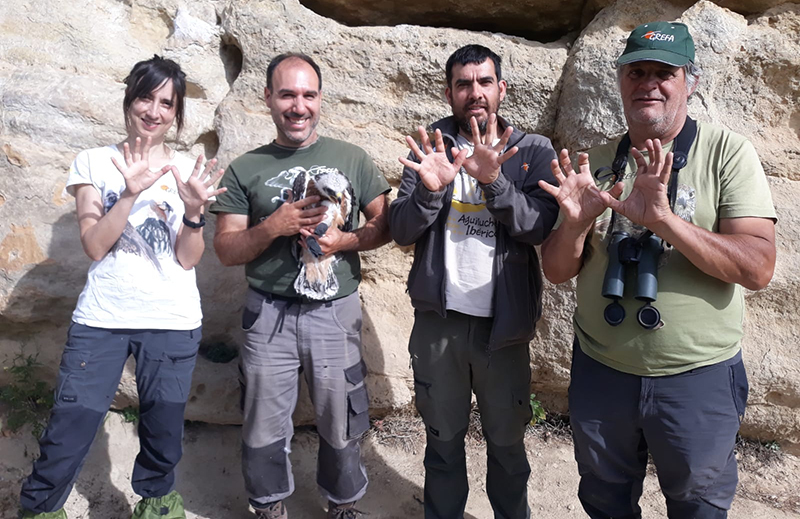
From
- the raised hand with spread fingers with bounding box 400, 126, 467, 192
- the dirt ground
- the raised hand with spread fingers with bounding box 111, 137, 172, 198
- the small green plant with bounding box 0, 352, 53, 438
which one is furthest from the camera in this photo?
the small green plant with bounding box 0, 352, 53, 438

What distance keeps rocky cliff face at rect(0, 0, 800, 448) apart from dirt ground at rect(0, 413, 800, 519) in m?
0.19

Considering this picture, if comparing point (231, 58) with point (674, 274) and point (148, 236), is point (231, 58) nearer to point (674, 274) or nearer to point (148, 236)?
point (148, 236)

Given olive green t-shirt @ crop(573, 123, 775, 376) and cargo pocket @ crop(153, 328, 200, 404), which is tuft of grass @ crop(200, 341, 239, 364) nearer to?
cargo pocket @ crop(153, 328, 200, 404)

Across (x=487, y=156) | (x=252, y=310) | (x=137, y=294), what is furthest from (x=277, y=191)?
(x=487, y=156)

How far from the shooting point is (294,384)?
2898 millimetres

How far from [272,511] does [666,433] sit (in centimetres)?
187

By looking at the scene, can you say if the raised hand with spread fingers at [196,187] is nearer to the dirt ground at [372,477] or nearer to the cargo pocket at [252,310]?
the cargo pocket at [252,310]

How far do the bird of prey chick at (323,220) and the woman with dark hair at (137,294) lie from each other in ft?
1.38

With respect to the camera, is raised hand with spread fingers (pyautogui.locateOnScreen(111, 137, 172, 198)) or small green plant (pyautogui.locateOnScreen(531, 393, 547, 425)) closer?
raised hand with spread fingers (pyautogui.locateOnScreen(111, 137, 172, 198))

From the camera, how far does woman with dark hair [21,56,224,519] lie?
2.60 m

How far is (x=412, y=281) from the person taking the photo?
268 cm

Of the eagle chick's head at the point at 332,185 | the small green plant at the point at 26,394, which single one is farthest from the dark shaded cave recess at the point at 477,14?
the small green plant at the point at 26,394

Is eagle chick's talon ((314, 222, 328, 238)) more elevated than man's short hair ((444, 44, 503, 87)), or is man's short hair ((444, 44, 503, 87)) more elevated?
man's short hair ((444, 44, 503, 87))

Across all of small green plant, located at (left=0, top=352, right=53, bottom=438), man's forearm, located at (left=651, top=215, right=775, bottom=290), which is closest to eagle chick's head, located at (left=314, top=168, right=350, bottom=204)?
man's forearm, located at (left=651, top=215, right=775, bottom=290)
